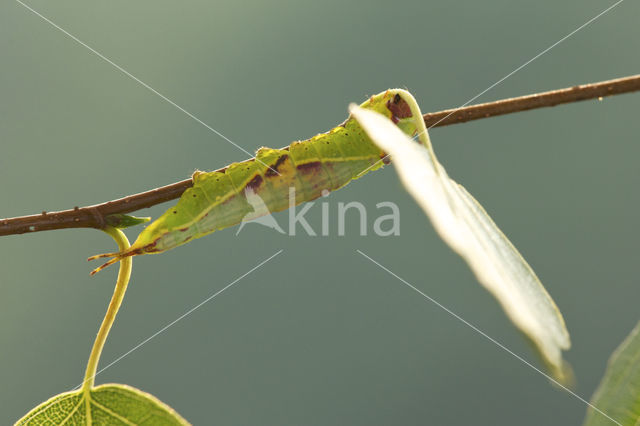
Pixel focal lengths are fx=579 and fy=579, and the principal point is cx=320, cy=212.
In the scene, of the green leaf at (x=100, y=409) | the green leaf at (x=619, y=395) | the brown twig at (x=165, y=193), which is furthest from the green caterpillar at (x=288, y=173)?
the green leaf at (x=619, y=395)

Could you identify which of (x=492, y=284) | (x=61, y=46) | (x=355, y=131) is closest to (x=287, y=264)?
(x=61, y=46)

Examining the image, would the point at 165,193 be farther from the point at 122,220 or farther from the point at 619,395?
the point at 619,395

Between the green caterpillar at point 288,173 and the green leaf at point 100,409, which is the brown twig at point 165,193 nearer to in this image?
the green caterpillar at point 288,173

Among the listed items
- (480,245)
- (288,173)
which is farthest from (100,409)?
(480,245)

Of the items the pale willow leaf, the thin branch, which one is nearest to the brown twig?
the thin branch

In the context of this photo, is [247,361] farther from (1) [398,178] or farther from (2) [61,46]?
(1) [398,178]
